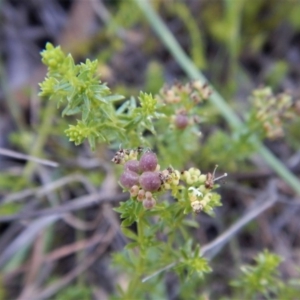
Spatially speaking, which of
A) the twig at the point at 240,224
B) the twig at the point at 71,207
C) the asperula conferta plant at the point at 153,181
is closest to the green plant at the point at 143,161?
the asperula conferta plant at the point at 153,181

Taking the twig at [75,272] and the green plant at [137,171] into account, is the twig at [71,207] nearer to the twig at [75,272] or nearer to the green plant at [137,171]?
the twig at [75,272]

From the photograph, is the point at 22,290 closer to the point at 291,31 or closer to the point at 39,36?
the point at 39,36

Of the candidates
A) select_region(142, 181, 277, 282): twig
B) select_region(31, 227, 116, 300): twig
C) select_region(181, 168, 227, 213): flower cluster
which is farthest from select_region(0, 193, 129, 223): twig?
select_region(181, 168, 227, 213): flower cluster

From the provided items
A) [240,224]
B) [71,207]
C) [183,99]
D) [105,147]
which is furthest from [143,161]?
[105,147]

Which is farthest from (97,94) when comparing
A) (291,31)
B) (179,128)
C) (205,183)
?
(291,31)

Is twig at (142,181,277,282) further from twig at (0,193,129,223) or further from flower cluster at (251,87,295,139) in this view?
twig at (0,193,129,223)

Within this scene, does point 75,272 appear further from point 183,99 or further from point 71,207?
point 183,99
